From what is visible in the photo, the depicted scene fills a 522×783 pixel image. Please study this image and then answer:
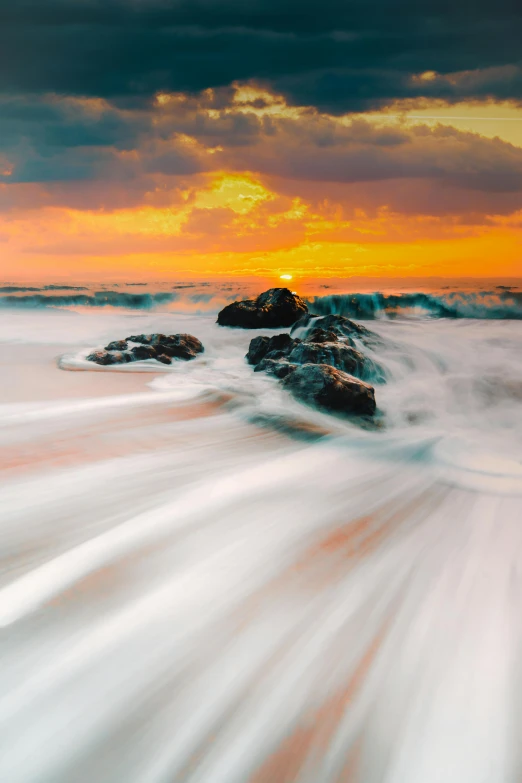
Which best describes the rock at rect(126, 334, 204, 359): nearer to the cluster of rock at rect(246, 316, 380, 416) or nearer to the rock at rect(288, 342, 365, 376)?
the cluster of rock at rect(246, 316, 380, 416)

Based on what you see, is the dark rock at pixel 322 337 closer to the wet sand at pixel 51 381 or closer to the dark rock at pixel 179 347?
the dark rock at pixel 179 347

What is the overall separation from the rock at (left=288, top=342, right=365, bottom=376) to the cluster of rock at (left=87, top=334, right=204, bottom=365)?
6.97 feet

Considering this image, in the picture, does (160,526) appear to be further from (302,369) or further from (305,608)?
(302,369)

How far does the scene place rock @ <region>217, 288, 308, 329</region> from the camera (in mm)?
11828

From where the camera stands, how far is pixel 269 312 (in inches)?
466

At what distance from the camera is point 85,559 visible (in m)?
2.22

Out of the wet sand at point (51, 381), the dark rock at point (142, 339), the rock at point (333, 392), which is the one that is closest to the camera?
the rock at point (333, 392)

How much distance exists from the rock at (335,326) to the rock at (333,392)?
10.8ft

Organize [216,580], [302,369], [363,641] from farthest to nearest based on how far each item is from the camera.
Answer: [302,369] → [216,580] → [363,641]

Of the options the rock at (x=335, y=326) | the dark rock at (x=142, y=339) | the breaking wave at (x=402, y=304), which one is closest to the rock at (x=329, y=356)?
the rock at (x=335, y=326)

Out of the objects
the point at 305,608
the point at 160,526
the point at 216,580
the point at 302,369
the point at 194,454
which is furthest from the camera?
the point at 302,369

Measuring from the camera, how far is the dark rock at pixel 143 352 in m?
7.37

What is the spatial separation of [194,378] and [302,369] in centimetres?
172

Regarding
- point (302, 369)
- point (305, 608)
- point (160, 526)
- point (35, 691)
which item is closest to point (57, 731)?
point (35, 691)
